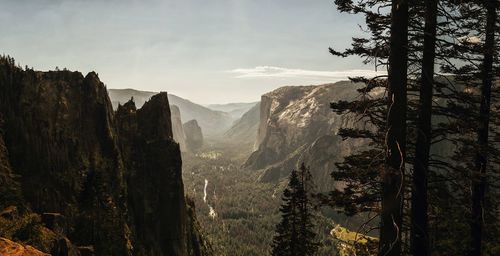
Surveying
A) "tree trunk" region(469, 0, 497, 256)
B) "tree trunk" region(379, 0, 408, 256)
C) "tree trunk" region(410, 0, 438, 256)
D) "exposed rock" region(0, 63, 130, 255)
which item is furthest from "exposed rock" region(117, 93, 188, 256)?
"tree trunk" region(379, 0, 408, 256)

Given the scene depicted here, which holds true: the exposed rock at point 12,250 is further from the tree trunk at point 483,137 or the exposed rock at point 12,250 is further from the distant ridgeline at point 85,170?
the distant ridgeline at point 85,170

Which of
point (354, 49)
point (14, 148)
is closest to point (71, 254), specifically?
point (14, 148)

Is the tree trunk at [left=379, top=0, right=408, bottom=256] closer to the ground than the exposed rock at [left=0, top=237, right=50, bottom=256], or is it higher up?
higher up

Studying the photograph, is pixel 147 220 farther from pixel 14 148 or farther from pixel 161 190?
pixel 14 148

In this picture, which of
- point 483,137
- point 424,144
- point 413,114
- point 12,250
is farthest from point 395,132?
point 12,250

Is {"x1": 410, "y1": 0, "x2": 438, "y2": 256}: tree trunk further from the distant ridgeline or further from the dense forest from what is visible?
the distant ridgeline

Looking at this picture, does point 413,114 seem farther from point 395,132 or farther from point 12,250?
point 12,250

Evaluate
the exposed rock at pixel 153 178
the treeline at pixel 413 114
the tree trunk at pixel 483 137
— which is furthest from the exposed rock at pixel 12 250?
the exposed rock at pixel 153 178

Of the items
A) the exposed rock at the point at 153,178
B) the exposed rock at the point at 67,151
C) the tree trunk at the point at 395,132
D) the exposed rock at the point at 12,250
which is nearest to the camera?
the tree trunk at the point at 395,132
